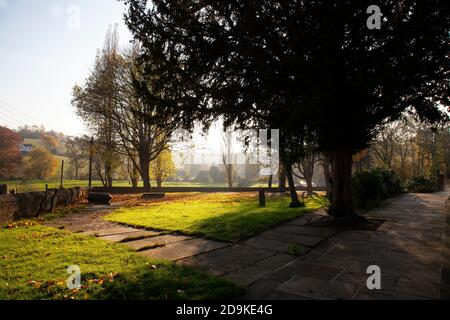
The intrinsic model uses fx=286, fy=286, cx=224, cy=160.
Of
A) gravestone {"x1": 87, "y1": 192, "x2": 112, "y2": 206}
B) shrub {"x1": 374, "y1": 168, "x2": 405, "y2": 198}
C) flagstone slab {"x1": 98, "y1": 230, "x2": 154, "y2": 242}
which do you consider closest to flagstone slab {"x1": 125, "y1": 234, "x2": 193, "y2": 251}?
flagstone slab {"x1": 98, "y1": 230, "x2": 154, "y2": 242}

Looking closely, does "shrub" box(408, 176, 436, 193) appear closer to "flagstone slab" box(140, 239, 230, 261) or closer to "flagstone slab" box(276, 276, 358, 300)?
"flagstone slab" box(140, 239, 230, 261)

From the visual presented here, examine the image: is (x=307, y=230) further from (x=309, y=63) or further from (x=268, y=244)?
(x=309, y=63)

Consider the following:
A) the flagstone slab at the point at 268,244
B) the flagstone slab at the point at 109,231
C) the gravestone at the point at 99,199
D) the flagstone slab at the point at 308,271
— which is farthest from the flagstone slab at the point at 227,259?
the gravestone at the point at 99,199

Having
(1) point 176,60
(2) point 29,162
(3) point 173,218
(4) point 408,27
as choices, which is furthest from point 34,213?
(2) point 29,162

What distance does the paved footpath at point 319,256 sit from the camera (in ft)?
14.3

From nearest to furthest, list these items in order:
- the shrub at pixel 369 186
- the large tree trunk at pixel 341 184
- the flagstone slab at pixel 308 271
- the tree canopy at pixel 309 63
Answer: the flagstone slab at pixel 308 271 → the tree canopy at pixel 309 63 → the large tree trunk at pixel 341 184 → the shrub at pixel 369 186

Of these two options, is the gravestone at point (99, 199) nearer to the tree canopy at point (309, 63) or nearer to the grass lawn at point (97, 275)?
the tree canopy at point (309, 63)

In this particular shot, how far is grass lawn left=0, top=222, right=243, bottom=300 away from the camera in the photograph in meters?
4.04

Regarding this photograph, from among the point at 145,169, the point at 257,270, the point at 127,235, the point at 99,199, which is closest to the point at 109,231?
the point at 127,235

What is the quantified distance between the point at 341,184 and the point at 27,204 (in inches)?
503

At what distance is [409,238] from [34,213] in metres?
14.0

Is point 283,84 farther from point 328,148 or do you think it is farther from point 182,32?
point 182,32

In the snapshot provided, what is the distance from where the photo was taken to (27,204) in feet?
39.5

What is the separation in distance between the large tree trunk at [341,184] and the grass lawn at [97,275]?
23.8 feet
